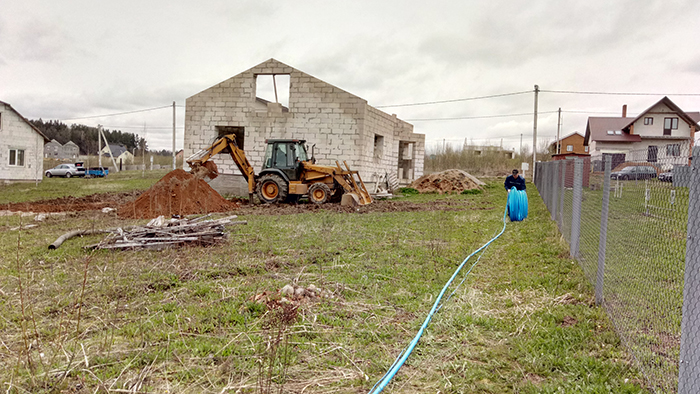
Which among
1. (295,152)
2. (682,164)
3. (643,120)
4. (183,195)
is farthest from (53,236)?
(643,120)

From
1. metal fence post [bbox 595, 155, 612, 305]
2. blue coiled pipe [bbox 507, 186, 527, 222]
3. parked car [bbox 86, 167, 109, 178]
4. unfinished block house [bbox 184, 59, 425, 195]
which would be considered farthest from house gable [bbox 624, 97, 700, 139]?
parked car [bbox 86, 167, 109, 178]

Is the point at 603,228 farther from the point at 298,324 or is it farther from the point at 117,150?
the point at 117,150

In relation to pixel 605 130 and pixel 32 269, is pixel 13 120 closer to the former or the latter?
pixel 32 269

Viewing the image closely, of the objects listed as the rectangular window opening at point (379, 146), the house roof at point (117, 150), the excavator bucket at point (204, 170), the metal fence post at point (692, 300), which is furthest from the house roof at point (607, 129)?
the house roof at point (117, 150)

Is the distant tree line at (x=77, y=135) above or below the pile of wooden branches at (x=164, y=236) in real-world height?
above

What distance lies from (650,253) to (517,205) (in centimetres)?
954

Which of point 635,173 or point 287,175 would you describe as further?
point 287,175

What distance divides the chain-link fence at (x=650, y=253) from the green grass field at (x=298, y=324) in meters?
0.23

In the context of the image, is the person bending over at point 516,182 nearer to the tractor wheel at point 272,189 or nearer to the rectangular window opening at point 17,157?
the tractor wheel at point 272,189

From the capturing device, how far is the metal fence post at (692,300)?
2785mm

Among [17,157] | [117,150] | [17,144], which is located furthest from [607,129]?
[117,150]

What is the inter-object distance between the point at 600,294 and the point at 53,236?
1038 cm

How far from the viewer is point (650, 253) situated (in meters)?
4.58

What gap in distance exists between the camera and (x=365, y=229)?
11.9 meters
